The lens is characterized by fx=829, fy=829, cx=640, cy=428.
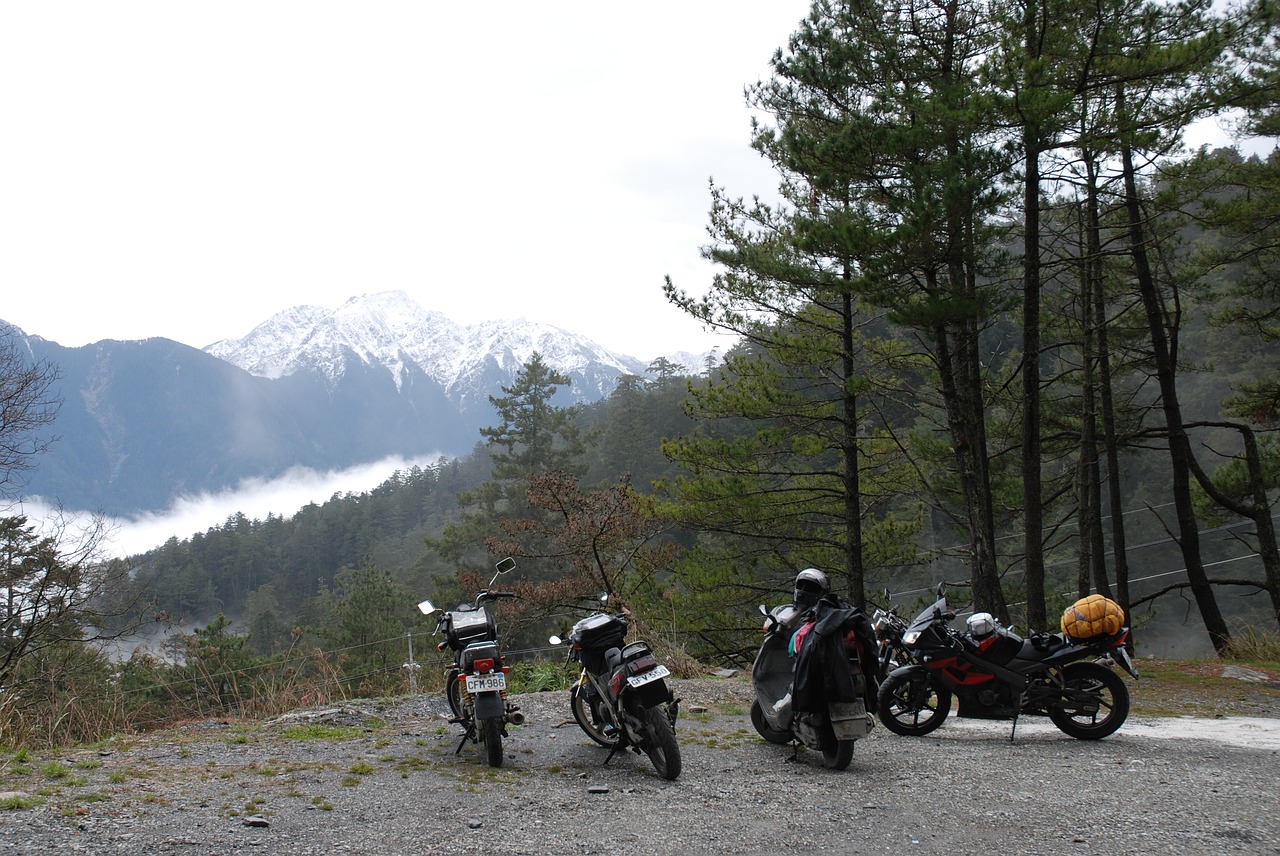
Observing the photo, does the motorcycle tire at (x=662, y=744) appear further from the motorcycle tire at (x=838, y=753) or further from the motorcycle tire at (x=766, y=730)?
the motorcycle tire at (x=766, y=730)

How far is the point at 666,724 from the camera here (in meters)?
4.95

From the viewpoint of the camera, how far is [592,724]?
19.2 ft

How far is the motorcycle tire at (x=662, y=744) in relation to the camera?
194 inches

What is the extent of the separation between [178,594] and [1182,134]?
231 ft

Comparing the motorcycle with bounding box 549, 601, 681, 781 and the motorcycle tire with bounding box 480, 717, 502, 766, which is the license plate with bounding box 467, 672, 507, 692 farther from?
the motorcycle with bounding box 549, 601, 681, 781

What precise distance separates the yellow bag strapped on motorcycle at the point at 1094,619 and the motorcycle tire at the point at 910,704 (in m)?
1.00

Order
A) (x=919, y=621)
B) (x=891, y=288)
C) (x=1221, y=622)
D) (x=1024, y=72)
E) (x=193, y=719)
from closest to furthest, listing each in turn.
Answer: (x=919, y=621) < (x=193, y=719) < (x=1024, y=72) < (x=891, y=288) < (x=1221, y=622)

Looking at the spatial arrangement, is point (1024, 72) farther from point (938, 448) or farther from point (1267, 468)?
point (1267, 468)

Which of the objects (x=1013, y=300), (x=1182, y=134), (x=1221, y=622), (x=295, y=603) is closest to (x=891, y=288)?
(x=1013, y=300)

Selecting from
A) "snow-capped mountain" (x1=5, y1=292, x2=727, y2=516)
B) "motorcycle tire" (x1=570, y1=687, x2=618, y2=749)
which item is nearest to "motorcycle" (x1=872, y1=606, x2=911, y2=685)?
"motorcycle tire" (x1=570, y1=687, x2=618, y2=749)

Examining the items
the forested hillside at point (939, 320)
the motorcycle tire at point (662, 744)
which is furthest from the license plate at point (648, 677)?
the forested hillside at point (939, 320)

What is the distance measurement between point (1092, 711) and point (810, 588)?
7.25 feet

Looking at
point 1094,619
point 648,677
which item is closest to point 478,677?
point 648,677

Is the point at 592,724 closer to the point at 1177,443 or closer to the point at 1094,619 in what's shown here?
the point at 1094,619
